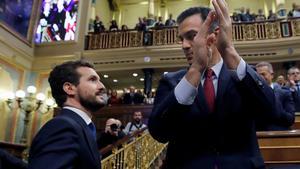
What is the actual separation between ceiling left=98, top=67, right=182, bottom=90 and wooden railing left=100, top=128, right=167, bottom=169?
5361 mm

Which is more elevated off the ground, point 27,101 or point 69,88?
point 27,101

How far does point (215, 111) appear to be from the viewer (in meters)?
1.10

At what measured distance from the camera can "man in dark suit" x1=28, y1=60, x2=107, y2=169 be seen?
4.73ft

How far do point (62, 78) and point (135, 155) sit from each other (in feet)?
10.9

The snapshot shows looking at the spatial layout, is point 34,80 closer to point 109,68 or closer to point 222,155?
point 109,68

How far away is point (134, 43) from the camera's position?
11383mm

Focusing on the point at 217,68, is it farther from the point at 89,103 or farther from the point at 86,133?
the point at 89,103

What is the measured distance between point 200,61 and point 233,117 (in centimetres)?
22

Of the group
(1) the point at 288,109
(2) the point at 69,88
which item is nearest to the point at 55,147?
(2) the point at 69,88

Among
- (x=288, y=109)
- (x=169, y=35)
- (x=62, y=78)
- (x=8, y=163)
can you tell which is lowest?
(x=8, y=163)

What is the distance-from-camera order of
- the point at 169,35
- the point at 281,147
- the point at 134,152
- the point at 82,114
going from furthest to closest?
the point at 169,35 < the point at 134,152 < the point at 281,147 < the point at 82,114

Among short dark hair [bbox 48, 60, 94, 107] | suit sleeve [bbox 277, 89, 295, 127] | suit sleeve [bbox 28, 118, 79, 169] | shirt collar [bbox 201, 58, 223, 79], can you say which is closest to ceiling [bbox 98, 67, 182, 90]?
suit sleeve [bbox 277, 89, 295, 127]

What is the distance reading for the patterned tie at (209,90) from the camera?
112 centimetres

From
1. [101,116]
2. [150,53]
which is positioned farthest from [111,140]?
[150,53]
